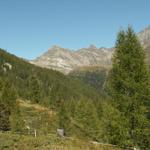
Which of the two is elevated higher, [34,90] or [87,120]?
[34,90]

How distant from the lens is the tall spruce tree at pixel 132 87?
34.5 metres

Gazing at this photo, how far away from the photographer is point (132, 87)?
34969 mm

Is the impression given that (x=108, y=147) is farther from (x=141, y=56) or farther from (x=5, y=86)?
(x=5, y=86)

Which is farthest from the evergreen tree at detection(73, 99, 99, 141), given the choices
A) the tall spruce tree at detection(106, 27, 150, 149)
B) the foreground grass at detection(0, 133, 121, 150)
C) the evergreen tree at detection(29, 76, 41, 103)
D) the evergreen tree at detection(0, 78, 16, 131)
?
the foreground grass at detection(0, 133, 121, 150)

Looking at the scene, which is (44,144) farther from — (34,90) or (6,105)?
(34,90)

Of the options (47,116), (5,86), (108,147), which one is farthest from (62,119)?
(108,147)

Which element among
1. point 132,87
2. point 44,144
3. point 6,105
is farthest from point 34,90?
point 44,144

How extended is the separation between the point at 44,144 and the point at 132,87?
1352 centimetres

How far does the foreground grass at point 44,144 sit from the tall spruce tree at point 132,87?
7.21 metres

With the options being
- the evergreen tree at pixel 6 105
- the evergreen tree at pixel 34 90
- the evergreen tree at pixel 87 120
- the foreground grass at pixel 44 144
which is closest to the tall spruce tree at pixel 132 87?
the foreground grass at pixel 44 144

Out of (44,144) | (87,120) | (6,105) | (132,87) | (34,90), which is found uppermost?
(34,90)

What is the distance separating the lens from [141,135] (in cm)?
3453

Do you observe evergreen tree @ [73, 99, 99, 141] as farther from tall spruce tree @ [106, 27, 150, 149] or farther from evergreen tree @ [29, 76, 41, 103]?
tall spruce tree @ [106, 27, 150, 149]

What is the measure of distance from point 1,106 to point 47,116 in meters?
39.9
